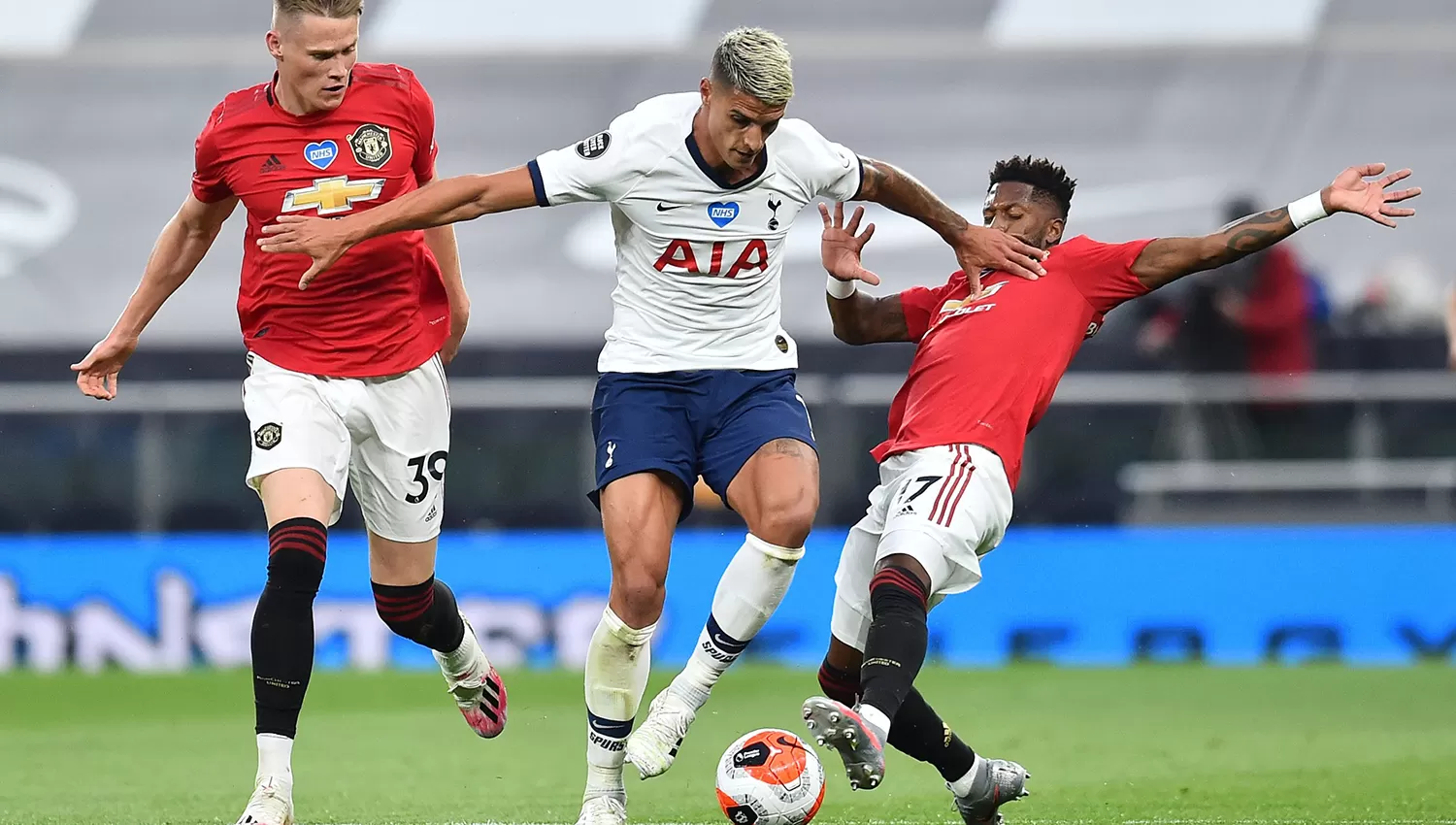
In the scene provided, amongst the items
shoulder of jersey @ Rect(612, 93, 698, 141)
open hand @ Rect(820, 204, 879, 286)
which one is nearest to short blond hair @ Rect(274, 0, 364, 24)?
shoulder of jersey @ Rect(612, 93, 698, 141)

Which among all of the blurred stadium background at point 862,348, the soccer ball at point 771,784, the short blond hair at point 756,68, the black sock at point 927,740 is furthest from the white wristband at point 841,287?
the blurred stadium background at point 862,348

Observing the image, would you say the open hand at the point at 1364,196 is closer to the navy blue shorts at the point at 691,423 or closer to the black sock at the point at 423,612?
the navy blue shorts at the point at 691,423

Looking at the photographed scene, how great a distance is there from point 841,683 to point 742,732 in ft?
11.5

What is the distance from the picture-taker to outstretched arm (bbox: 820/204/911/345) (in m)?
6.01

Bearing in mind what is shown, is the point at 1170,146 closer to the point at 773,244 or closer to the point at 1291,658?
the point at 1291,658

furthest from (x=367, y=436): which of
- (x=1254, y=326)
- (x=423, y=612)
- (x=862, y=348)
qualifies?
(x=1254, y=326)

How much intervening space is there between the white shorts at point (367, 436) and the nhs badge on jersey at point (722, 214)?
43.6 inches

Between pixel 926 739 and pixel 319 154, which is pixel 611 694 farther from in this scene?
pixel 319 154

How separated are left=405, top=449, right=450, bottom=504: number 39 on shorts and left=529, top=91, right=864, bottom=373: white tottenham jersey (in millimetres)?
693

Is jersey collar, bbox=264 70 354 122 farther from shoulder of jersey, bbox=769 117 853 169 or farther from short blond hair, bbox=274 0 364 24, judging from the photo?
shoulder of jersey, bbox=769 117 853 169

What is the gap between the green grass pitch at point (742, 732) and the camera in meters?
6.53

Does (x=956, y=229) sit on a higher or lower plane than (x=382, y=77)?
lower

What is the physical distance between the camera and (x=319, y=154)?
5711 mm

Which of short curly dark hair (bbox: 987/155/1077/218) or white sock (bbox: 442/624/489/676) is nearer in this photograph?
short curly dark hair (bbox: 987/155/1077/218)
